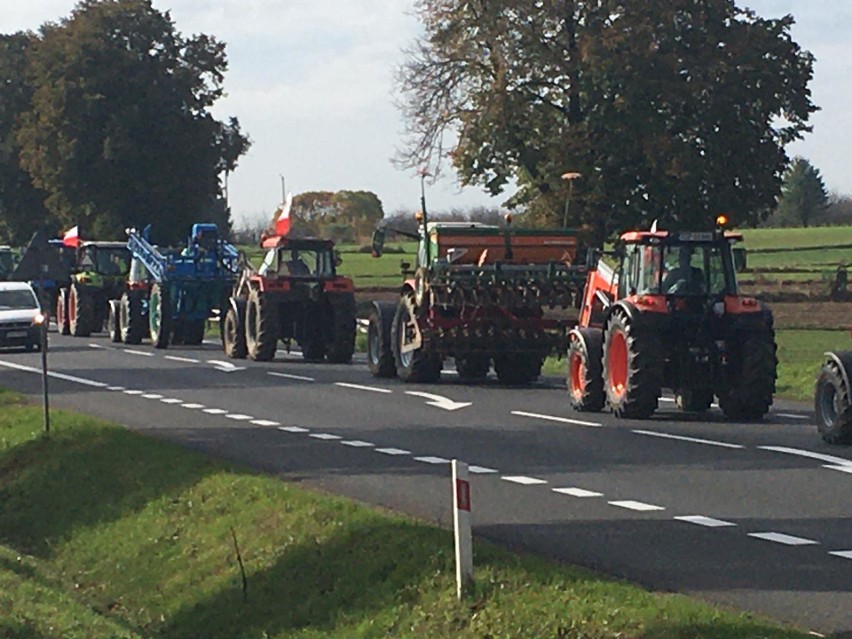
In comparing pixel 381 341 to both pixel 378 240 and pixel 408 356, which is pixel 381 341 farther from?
pixel 378 240

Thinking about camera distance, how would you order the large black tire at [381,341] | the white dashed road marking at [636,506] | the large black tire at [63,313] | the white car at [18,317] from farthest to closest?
the large black tire at [63,313], the white car at [18,317], the large black tire at [381,341], the white dashed road marking at [636,506]

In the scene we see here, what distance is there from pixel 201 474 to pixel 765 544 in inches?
269

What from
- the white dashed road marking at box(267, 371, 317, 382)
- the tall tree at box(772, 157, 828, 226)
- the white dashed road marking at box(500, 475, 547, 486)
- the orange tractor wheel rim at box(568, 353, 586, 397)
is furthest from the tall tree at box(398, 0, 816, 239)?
the tall tree at box(772, 157, 828, 226)

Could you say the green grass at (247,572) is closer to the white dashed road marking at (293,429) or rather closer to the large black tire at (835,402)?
the white dashed road marking at (293,429)

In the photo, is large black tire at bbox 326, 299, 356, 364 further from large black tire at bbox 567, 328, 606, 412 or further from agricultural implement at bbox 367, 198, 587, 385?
large black tire at bbox 567, 328, 606, 412

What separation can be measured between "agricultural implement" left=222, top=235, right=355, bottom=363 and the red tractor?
43.9 ft

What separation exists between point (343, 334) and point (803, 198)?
11331cm

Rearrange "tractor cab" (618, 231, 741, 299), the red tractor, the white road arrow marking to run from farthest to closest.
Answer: the white road arrow marking, "tractor cab" (618, 231, 741, 299), the red tractor

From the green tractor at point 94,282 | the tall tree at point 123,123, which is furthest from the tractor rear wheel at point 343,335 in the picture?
the tall tree at point 123,123

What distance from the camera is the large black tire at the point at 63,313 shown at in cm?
5225

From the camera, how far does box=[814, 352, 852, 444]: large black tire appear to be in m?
18.9

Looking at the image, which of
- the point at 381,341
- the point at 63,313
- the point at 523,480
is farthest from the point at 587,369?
the point at 63,313

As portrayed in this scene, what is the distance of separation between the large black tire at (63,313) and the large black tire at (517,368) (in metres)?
24.4

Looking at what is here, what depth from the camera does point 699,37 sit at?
50.9 m
